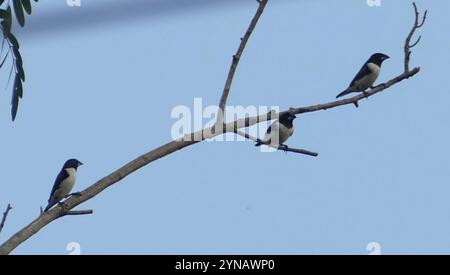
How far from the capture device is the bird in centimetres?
952

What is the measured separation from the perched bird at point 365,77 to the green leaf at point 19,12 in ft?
16.2

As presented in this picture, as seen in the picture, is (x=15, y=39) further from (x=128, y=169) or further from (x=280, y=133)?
(x=280, y=133)

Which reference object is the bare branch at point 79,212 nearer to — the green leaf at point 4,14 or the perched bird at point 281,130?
the green leaf at point 4,14

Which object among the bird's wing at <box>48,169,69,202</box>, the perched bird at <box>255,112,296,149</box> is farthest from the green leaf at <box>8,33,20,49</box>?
the perched bird at <box>255,112,296,149</box>

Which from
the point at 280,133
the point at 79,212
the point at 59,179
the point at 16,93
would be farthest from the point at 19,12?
the point at 280,133

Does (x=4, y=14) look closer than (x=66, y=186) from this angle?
Yes

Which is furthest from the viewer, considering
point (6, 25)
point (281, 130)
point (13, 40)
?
point (281, 130)

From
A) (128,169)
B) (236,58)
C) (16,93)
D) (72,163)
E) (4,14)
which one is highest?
(4,14)

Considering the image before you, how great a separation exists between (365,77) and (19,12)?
16.6ft

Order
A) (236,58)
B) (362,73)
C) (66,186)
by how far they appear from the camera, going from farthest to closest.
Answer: (362,73) < (66,186) < (236,58)

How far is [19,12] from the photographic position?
20.9 ft

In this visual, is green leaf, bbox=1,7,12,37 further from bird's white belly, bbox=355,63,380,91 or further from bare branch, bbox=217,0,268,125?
bird's white belly, bbox=355,63,380,91
